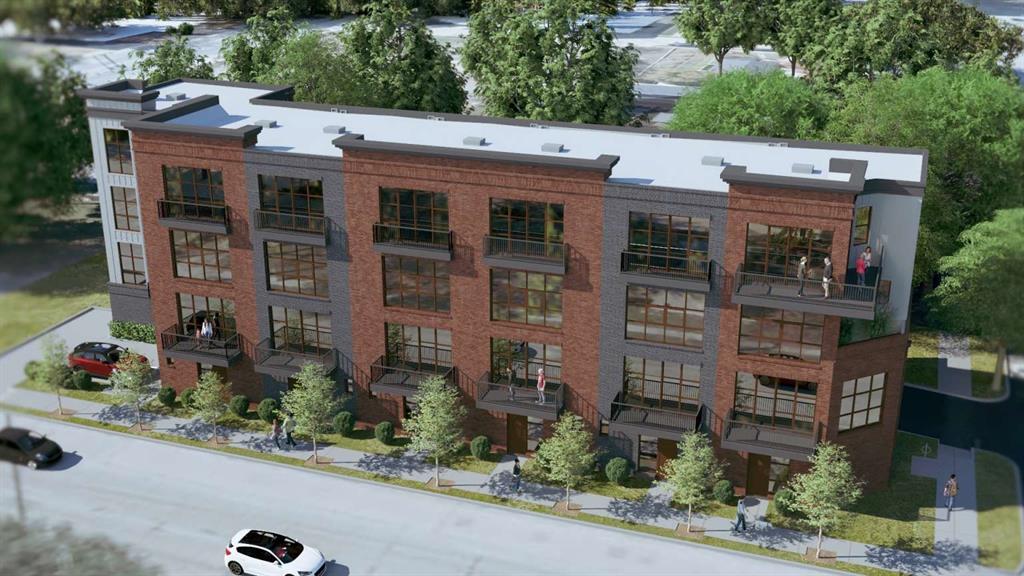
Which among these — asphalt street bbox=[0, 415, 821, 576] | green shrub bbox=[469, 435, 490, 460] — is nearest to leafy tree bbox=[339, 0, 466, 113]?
green shrub bbox=[469, 435, 490, 460]

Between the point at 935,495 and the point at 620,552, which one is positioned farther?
the point at 935,495

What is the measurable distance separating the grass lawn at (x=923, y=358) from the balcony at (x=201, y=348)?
108 feet

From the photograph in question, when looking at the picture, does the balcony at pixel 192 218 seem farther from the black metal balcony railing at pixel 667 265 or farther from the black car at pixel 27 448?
the black car at pixel 27 448

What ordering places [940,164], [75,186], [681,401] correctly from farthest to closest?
[940,164]
[681,401]
[75,186]

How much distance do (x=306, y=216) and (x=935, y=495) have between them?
29.1m

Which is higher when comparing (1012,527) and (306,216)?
(306,216)

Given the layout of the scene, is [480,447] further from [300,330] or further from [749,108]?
[749,108]

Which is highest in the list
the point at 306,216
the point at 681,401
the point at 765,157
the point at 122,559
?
the point at 122,559

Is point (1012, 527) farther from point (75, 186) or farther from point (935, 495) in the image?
point (75, 186)

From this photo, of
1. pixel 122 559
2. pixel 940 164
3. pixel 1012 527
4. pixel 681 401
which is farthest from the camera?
pixel 940 164

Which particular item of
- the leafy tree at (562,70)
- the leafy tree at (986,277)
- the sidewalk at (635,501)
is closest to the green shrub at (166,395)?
the sidewalk at (635,501)

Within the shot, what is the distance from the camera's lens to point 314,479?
142 ft

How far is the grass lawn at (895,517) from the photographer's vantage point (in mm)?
39125

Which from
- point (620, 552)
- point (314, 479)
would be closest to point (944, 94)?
point (620, 552)
